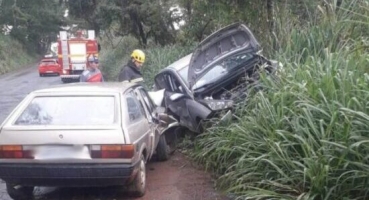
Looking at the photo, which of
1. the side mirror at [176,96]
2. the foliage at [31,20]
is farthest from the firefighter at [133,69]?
the foliage at [31,20]

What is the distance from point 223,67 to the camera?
29.5 feet

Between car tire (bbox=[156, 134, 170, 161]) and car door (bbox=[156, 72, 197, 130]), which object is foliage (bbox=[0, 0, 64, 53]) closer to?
car door (bbox=[156, 72, 197, 130])

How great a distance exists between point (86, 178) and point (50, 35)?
6307cm

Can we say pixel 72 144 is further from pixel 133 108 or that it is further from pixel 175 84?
pixel 175 84

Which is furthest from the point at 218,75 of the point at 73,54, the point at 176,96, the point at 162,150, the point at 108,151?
the point at 73,54

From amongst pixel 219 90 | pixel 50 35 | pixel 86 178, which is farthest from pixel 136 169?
pixel 50 35

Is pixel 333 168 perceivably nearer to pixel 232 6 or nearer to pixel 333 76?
pixel 333 76

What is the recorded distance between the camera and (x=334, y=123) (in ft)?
17.5

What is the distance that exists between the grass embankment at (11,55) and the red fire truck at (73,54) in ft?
54.9

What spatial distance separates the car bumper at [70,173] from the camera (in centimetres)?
616

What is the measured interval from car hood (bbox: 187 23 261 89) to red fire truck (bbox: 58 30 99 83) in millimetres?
21284

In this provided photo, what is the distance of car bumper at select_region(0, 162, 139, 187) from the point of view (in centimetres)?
616

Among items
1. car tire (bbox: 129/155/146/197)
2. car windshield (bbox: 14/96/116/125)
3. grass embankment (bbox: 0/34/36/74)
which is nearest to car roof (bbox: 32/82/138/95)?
car windshield (bbox: 14/96/116/125)

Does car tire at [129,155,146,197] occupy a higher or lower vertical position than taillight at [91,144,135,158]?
lower
